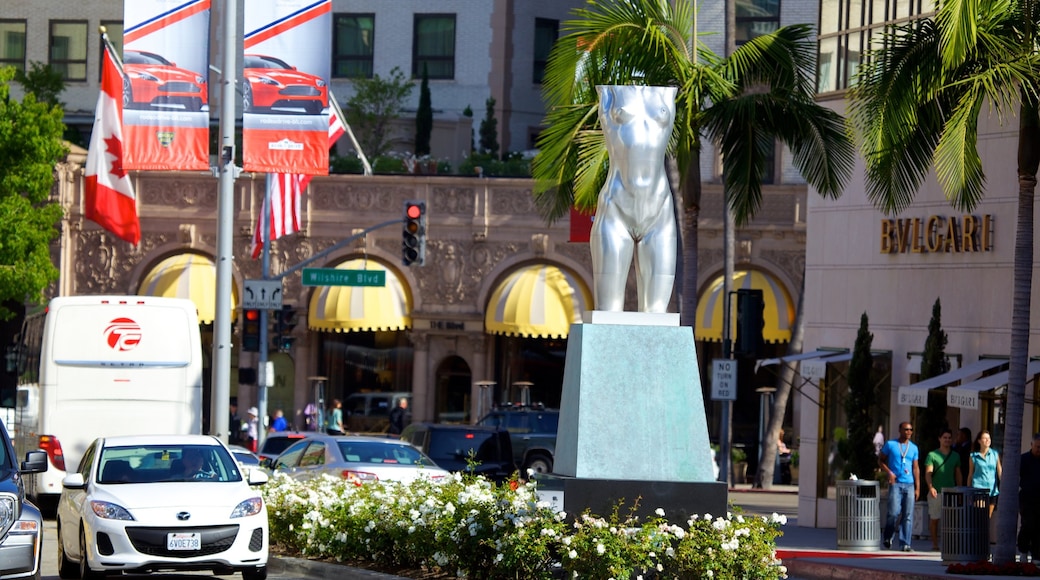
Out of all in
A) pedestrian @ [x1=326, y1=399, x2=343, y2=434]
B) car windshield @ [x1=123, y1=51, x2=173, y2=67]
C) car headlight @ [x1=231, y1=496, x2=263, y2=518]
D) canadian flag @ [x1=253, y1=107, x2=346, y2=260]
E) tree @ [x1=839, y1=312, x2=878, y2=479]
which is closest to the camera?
car headlight @ [x1=231, y1=496, x2=263, y2=518]

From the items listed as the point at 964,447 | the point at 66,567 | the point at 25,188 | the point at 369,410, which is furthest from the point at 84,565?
the point at 369,410

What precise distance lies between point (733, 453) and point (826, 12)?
619 inches

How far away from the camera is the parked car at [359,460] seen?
22812 mm

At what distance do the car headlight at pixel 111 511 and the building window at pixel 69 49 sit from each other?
4121 centimetres

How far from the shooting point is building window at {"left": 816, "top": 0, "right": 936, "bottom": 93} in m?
26.3

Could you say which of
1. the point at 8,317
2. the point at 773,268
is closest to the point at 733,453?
the point at 773,268

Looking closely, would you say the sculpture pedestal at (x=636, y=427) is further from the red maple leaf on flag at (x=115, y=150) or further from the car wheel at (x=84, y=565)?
the red maple leaf on flag at (x=115, y=150)

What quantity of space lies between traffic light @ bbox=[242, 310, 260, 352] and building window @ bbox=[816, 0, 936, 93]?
11603 mm

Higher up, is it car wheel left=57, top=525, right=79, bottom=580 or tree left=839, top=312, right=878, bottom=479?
tree left=839, top=312, right=878, bottom=479

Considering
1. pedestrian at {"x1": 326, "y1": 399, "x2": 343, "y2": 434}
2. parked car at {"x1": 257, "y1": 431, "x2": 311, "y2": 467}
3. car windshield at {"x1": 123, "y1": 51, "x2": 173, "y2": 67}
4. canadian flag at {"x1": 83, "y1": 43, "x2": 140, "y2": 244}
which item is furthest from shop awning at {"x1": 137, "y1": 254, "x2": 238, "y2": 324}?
car windshield at {"x1": 123, "y1": 51, "x2": 173, "y2": 67}

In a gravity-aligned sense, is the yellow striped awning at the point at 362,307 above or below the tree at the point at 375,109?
below

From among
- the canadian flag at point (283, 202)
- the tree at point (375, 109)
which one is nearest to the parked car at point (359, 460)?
the canadian flag at point (283, 202)

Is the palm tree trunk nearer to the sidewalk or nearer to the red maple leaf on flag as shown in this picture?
the sidewalk

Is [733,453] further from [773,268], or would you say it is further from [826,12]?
[826,12]
